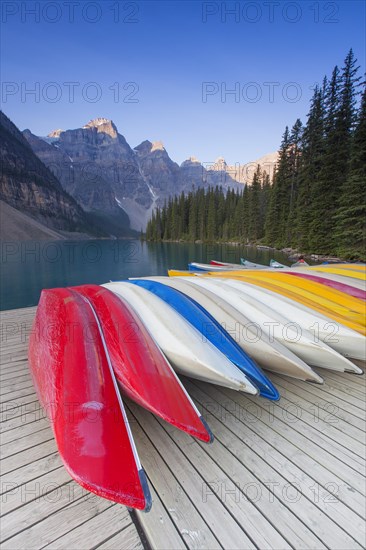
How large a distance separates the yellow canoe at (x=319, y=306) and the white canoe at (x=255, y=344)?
96cm

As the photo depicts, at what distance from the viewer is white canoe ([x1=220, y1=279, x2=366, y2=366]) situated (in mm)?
2846

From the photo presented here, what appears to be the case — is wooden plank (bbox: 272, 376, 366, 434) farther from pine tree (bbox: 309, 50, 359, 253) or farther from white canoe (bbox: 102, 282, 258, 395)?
pine tree (bbox: 309, 50, 359, 253)


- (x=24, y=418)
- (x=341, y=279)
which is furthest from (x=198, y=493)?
(x=341, y=279)

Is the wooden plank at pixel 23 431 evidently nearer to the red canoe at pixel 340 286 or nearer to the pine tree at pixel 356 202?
the red canoe at pixel 340 286

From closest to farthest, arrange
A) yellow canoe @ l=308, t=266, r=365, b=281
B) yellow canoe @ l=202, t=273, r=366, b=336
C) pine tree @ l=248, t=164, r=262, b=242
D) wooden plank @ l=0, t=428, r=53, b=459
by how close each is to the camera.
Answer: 1. wooden plank @ l=0, t=428, r=53, b=459
2. yellow canoe @ l=202, t=273, r=366, b=336
3. yellow canoe @ l=308, t=266, r=365, b=281
4. pine tree @ l=248, t=164, r=262, b=242

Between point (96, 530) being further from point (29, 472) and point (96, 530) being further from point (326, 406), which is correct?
point (326, 406)

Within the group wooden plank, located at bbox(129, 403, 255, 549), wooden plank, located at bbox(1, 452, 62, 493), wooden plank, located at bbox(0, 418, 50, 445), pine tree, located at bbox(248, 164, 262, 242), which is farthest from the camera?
pine tree, located at bbox(248, 164, 262, 242)

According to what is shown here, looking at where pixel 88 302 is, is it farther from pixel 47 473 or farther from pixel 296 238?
pixel 296 238

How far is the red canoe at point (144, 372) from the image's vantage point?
1.83 m

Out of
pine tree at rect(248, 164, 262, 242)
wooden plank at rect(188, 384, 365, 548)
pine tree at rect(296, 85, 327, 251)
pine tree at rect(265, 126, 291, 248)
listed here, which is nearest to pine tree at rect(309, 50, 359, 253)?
pine tree at rect(296, 85, 327, 251)

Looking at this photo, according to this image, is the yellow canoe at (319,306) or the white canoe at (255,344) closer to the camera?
the white canoe at (255,344)

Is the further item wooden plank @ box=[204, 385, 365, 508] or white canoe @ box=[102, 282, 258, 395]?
white canoe @ box=[102, 282, 258, 395]

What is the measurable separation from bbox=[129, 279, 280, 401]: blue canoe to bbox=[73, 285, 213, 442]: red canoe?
522 millimetres

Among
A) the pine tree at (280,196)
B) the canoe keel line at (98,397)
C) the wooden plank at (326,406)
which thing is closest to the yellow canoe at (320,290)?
the wooden plank at (326,406)
